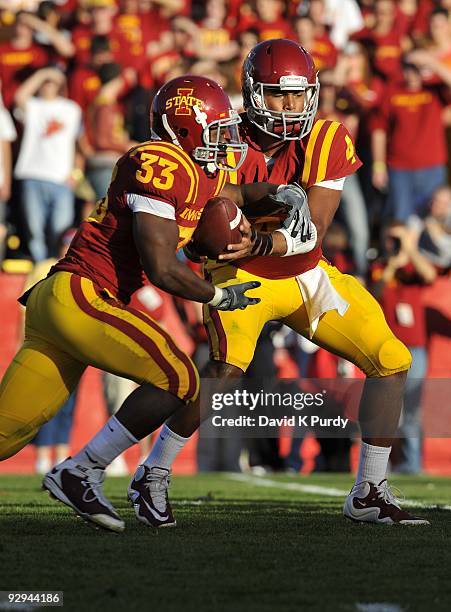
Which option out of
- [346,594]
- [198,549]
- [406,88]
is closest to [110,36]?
[406,88]

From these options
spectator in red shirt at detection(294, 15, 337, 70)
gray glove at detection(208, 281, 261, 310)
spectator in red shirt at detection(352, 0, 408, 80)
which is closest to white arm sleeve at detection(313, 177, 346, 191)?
gray glove at detection(208, 281, 261, 310)

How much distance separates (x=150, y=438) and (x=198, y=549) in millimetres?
5203

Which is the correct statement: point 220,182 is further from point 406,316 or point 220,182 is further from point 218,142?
point 406,316

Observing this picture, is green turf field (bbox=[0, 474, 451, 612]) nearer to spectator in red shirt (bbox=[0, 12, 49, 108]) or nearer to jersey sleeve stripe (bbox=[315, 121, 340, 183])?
jersey sleeve stripe (bbox=[315, 121, 340, 183])

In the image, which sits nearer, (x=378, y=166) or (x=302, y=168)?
(x=302, y=168)

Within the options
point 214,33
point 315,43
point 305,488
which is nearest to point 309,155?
point 305,488

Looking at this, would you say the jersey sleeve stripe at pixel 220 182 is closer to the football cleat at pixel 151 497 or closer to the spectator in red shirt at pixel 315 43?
the football cleat at pixel 151 497

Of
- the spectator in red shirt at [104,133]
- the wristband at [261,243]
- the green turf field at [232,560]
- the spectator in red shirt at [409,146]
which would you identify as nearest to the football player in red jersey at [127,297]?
the wristband at [261,243]

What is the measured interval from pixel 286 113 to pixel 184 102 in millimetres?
708

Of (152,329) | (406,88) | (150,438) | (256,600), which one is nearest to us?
(256,600)

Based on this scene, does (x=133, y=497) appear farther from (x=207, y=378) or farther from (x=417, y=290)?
(x=417, y=290)

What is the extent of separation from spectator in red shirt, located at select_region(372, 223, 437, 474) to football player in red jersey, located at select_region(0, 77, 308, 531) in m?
4.86

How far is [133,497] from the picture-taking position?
441 centimetres

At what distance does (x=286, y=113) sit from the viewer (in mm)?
4789
